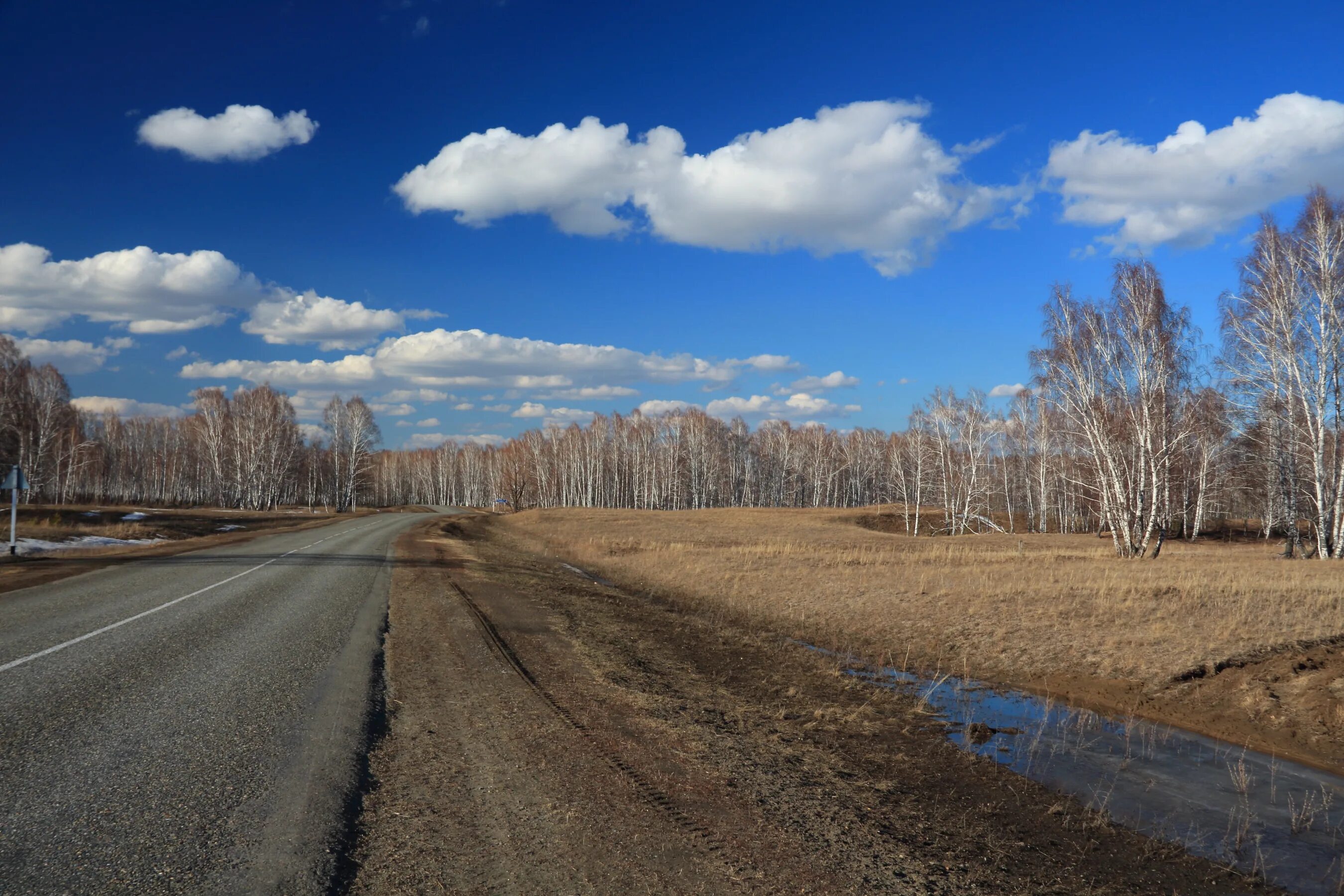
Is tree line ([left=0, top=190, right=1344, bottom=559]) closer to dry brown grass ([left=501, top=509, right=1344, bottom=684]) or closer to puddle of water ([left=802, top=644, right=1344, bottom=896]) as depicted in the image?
dry brown grass ([left=501, top=509, right=1344, bottom=684])

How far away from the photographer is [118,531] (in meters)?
34.1

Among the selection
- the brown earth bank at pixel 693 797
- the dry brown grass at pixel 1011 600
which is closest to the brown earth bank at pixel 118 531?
the brown earth bank at pixel 693 797

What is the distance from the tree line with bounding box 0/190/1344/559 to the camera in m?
26.1

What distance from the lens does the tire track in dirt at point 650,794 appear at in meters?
4.42

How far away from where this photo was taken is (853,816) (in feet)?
17.6

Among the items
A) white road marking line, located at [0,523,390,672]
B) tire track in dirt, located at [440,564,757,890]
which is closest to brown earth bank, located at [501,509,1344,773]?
tire track in dirt, located at [440,564,757,890]

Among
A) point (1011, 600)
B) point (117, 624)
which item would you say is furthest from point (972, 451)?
→ point (117, 624)

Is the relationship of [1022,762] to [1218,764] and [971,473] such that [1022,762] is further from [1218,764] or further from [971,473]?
[971,473]

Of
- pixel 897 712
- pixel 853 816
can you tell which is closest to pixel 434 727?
pixel 853 816

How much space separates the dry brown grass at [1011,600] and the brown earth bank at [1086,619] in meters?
0.05

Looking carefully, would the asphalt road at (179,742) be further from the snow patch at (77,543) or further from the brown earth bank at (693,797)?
the snow patch at (77,543)

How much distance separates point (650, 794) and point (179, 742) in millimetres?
4048

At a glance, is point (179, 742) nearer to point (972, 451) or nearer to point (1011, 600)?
point (1011, 600)

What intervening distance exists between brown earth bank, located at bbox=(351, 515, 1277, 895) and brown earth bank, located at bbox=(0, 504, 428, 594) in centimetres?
1398
